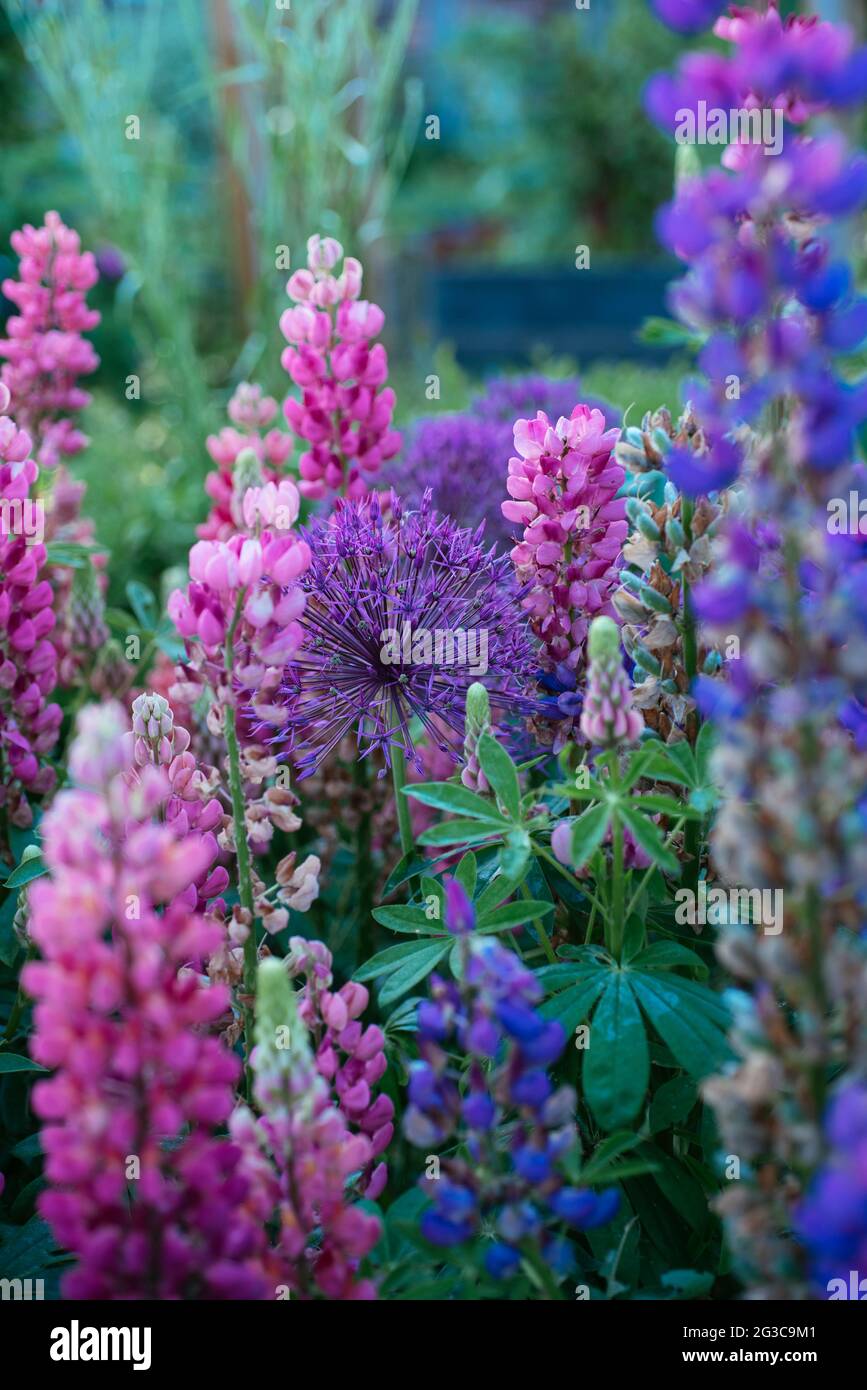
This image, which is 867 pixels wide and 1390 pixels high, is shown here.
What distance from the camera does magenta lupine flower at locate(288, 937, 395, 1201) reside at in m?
1.05

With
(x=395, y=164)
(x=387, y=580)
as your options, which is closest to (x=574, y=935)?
(x=387, y=580)

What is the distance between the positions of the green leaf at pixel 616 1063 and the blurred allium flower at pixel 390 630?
35 centimetres

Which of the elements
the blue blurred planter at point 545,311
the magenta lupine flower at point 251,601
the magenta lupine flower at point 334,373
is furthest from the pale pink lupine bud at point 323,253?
the blue blurred planter at point 545,311

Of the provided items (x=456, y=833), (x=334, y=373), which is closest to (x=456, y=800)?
(x=456, y=833)

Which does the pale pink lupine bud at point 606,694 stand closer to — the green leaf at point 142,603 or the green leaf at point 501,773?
the green leaf at point 501,773

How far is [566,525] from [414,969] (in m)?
0.44

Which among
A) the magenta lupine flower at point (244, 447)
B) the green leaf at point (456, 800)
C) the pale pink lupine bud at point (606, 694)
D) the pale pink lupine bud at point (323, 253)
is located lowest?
the green leaf at point (456, 800)

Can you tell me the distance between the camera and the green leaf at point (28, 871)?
4.00 ft

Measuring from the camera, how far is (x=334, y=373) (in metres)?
1.51

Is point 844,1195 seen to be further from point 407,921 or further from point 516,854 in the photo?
point 407,921

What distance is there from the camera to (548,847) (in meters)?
1.31
